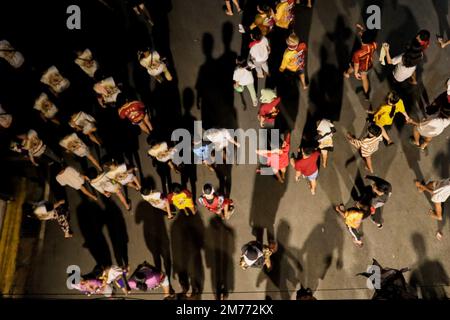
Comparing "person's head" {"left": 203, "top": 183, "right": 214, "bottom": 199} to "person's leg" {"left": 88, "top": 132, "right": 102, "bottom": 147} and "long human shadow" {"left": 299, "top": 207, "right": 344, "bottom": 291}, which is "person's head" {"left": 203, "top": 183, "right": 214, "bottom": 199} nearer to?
"long human shadow" {"left": 299, "top": 207, "right": 344, "bottom": 291}

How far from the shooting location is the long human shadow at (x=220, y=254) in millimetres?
7375

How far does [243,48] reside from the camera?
9.12 metres

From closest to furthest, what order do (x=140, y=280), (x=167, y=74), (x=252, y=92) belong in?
(x=140, y=280) < (x=252, y=92) < (x=167, y=74)

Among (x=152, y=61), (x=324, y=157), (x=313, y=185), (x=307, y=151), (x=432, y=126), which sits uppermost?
(x=152, y=61)

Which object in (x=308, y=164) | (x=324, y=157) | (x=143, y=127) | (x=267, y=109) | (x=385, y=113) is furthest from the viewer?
(x=143, y=127)

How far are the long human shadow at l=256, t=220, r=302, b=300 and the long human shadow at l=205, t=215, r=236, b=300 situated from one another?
60 cm

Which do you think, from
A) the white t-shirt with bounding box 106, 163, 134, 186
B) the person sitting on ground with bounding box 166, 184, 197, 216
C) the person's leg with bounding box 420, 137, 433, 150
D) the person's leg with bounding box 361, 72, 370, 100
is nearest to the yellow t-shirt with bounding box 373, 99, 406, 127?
the person's leg with bounding box 420, 137, 433, 150

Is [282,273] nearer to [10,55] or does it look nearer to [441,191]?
[441,191]

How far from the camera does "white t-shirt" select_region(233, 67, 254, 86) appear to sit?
7.71 m

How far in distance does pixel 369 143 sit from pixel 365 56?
1.83 meters

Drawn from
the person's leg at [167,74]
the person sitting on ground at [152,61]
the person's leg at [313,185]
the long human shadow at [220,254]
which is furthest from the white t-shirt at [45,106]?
the person's leg at [313,185]

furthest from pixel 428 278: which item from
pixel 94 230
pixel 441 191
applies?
pixel 94 230

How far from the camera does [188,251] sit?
25.0 ft
